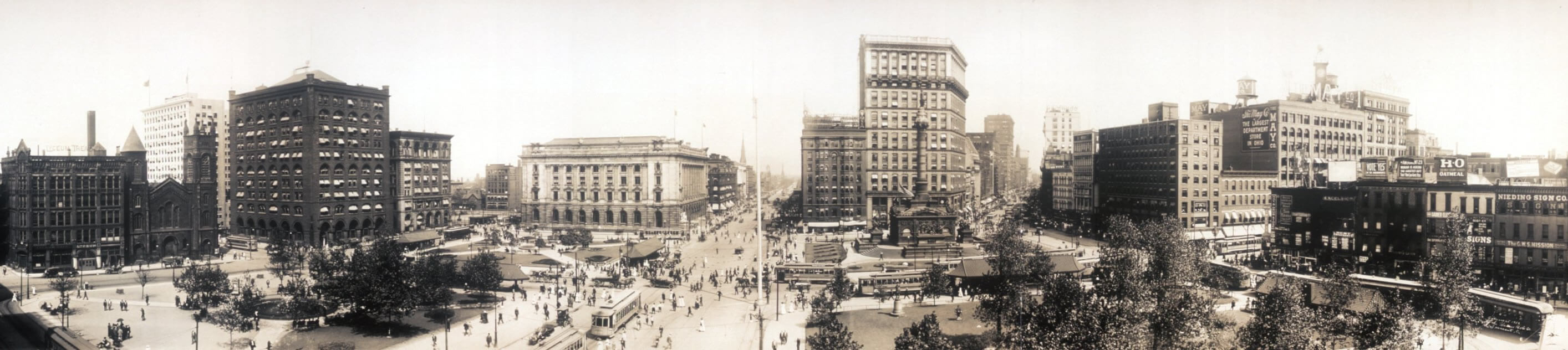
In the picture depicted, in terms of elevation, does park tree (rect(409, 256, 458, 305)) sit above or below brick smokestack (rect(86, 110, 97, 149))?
below

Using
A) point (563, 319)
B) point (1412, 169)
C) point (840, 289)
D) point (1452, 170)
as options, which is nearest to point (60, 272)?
point (563, 319)

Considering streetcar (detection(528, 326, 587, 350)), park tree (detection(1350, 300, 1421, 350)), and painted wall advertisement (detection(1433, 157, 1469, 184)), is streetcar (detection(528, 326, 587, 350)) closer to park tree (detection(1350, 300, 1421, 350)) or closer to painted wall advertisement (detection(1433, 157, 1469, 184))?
park tree (detection(1350, 300, 1421, 350))

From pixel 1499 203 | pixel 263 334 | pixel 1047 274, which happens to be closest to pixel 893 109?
pixel 1047 274

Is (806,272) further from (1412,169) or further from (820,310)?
(1412,169)

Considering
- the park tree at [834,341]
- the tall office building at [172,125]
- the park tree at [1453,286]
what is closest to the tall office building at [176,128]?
the tall office building at [172,125]

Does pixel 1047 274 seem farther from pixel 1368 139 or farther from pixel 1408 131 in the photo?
pixel 1408 131

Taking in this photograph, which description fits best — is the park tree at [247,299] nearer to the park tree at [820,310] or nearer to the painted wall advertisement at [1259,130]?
the park tree at [820,310]

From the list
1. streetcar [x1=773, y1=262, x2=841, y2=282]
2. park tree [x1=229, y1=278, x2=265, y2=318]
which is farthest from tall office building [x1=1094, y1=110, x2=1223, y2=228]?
park tree [x1=229, y1=278, x2=265, y2=318]
